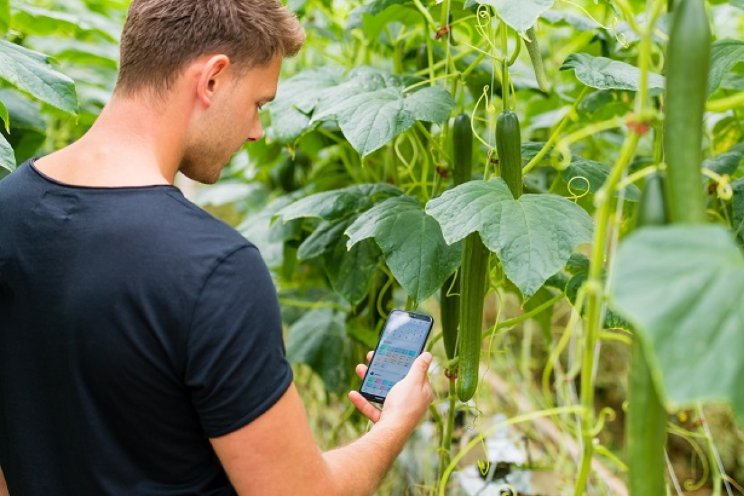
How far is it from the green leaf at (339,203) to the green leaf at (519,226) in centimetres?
47

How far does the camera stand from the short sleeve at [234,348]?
914 millimetres

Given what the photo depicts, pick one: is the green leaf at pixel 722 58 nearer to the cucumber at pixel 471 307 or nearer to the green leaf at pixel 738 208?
the green leaf at pixel 738 208

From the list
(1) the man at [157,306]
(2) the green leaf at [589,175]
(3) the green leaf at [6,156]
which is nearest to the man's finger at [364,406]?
(1) the man at [157,306]

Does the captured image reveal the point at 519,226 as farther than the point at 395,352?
No

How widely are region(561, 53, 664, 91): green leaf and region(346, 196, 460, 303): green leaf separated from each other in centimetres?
33

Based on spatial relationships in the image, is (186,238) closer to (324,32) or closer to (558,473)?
(324,32)

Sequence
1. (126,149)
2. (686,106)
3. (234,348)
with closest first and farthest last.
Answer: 1. (686,106)
2. (234,348)
3. (126,149)

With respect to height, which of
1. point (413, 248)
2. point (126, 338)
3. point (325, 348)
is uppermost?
point (126, 338)

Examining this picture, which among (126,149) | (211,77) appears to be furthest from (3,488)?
(211,77)

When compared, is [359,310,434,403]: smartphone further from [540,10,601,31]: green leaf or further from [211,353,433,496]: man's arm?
[540,10,601,31]: green leaf

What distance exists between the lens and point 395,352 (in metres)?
1.31

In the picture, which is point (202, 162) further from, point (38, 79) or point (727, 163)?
point (727, 163)

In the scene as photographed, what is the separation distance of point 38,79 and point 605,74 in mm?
897

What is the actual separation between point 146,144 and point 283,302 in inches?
47.2
